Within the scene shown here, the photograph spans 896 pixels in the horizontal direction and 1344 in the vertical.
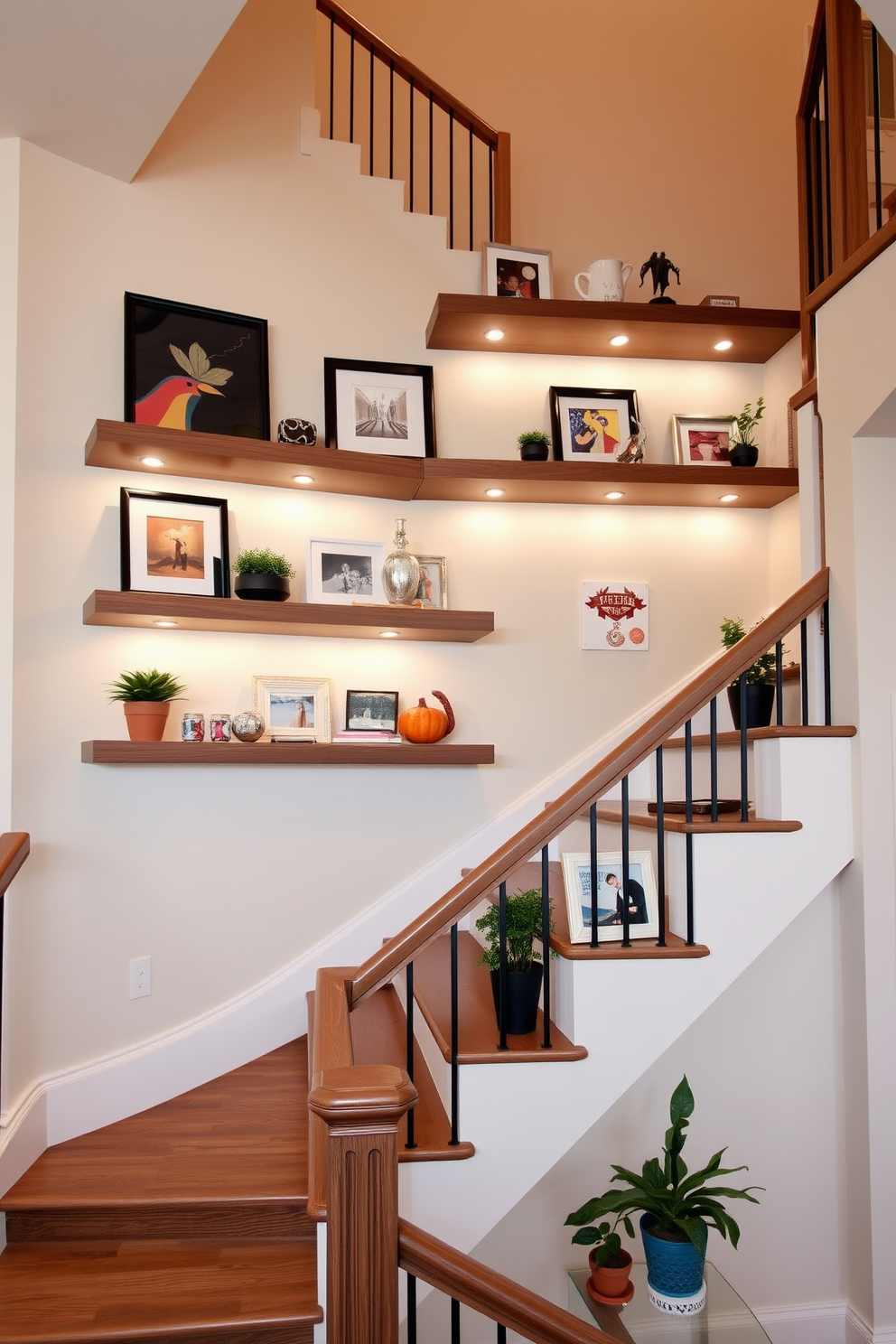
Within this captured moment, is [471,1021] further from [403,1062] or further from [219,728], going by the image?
[219,728]

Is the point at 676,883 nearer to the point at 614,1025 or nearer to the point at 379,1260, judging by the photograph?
the point at 614,1025

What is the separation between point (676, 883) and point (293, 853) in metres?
1.44

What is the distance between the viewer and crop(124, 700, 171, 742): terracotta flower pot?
10.7 feet

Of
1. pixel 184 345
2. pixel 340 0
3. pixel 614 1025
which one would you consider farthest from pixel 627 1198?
pixel 340 0

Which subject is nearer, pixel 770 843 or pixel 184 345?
pixel 770 843

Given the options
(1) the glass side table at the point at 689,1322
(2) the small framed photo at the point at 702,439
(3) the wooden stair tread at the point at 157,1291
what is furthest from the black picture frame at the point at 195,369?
(1) the glass side table at the point at 689,1322

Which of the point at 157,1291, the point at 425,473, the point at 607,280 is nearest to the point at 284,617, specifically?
the point at 425,473

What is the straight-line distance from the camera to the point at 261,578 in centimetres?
345

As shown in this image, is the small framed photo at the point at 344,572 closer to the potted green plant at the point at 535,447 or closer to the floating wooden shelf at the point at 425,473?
the floating wooden shelf at the point at 425,473

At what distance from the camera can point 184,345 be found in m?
3.59

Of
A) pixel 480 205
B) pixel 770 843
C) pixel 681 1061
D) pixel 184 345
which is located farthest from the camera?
pixel 480 205

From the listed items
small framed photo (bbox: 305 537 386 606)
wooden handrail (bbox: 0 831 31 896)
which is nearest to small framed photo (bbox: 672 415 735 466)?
small framed photo (bbox: 305 537 386 606)

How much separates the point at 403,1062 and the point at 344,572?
181 centimetres

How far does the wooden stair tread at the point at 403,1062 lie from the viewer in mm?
2432
